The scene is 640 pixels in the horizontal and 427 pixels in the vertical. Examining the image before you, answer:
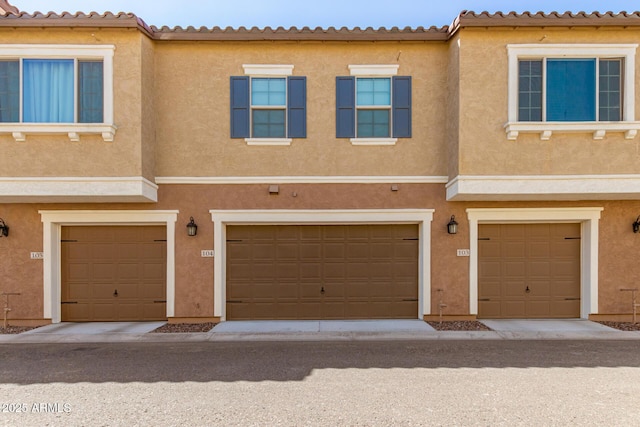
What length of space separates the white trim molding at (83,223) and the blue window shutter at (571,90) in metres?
8.84

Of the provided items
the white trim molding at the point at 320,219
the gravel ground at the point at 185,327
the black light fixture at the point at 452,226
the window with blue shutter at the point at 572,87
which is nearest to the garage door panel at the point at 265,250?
the white trim molding at the point at 320,219

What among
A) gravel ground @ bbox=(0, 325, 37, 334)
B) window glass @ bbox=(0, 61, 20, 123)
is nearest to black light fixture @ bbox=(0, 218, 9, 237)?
gravel ground @ bbox=(0, 325, 37, 334)

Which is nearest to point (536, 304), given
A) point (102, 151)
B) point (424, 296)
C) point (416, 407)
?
point (424, 296)

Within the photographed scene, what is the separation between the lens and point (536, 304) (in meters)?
9.02

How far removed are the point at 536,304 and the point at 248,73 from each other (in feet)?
28.8

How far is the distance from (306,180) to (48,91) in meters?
5.89

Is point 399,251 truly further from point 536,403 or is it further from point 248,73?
point 248,73

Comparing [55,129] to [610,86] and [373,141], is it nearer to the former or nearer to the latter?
[373,141]

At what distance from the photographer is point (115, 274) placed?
353 inches

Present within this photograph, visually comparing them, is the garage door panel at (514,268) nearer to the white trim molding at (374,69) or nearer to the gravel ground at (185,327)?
the white trim molding at (374,69)

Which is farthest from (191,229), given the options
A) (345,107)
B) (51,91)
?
(345,107)

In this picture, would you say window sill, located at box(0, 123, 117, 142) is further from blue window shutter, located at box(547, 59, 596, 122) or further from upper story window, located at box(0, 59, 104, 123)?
blue window shutter, located at box(547, 59, 596, 122)

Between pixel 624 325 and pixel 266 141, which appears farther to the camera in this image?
pixel 266 141

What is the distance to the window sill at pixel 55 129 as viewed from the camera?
780cm
